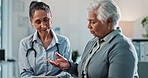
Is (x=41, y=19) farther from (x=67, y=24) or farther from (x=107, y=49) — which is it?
(x=67, y=24)

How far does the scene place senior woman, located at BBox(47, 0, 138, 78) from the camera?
1.40m

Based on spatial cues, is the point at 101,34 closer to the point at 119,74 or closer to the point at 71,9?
the point at 119,74

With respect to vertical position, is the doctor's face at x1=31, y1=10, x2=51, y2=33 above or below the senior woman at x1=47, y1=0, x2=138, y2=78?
above

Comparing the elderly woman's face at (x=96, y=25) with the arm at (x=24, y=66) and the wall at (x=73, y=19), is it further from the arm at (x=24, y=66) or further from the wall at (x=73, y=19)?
the wall at (x=73, y=19)

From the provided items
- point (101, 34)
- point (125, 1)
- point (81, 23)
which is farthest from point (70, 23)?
point (101, 34)

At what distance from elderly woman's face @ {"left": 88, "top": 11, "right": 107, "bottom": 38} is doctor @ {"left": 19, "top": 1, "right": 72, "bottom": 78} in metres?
0.37

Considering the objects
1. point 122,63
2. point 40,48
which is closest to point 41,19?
point 40,48

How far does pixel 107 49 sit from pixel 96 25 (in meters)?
0.17

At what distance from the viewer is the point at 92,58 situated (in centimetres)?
157

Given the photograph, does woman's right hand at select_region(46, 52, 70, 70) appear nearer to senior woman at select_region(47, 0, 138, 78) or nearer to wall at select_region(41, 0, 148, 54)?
senior woman at select_region(47, 0, 138, 78)

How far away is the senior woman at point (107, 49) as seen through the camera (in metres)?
1.40

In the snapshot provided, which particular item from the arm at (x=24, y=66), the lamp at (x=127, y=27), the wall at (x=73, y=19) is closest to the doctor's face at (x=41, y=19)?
the arm at (x=24, y=66)

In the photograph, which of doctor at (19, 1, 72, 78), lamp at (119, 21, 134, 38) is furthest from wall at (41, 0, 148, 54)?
doctor at (19, 1, 72, 78)

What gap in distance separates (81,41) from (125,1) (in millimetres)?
1198
